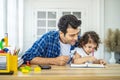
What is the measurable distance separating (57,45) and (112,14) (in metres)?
3.90

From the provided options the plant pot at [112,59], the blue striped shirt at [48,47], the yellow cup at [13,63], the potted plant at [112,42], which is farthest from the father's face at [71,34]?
the plant pot at [112,59]

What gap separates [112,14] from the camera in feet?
18.8

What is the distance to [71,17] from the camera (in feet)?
6.31

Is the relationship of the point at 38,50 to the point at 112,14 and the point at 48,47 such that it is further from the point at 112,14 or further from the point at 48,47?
the point at 112,14

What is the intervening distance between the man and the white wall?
3.68m

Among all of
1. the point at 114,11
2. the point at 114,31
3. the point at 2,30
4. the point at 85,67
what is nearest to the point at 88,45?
the point at 85,67

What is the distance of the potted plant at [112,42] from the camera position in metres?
5.23

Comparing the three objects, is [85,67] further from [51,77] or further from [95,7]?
[95,7]

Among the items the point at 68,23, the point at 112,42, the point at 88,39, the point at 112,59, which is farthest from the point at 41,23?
the point at 68,23

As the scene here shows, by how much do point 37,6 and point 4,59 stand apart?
4274mm

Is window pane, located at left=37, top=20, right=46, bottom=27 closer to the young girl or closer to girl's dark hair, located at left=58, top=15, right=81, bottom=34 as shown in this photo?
the young girl

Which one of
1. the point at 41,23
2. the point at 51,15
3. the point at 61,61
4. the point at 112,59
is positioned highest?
the point at 51,15

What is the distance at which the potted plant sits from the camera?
523cm

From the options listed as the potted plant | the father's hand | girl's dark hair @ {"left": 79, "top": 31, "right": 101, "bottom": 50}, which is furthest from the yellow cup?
the potted plant
